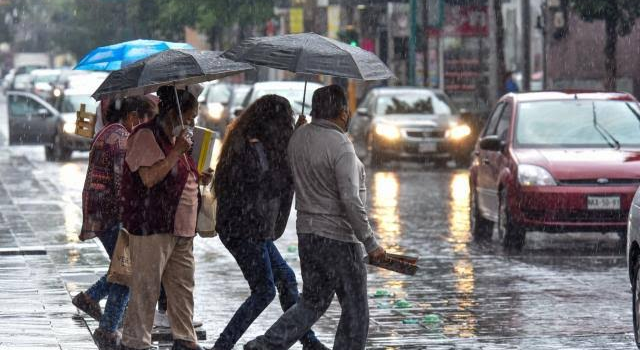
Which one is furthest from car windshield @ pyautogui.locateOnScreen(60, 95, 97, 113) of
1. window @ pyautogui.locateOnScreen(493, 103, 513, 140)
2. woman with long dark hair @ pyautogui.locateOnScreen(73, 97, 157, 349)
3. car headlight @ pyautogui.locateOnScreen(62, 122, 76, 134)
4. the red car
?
woman with long dark hair @ pyautogui.locateOnScreen(73, 97, 157, 349)

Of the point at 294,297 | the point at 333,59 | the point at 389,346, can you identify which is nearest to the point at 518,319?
the point at 389,346

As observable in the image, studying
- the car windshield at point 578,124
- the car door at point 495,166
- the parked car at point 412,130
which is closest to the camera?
the car windshield at point 578,124

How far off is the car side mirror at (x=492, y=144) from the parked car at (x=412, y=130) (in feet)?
44.6

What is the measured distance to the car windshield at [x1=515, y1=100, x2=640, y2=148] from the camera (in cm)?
1648

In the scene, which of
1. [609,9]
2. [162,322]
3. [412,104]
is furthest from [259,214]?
[609,9]

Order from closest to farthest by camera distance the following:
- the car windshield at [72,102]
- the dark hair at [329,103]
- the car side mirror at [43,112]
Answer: the dark hair at [329,103] < the car side mirror at [43,112] < the car windshield at [72,102]

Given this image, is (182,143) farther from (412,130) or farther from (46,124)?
(46,124)

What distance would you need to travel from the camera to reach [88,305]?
1073cm

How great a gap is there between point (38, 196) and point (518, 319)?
12.8 meters

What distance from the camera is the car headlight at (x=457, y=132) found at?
30500mm

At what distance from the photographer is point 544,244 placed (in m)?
17.0

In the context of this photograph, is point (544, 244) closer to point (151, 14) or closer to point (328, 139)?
point (328, 139)

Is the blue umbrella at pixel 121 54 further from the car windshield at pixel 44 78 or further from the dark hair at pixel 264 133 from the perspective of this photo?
the car windshield at pixel 44 78

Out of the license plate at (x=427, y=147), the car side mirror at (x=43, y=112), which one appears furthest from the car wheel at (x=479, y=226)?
the car side mirror at (x=43, y=112)
